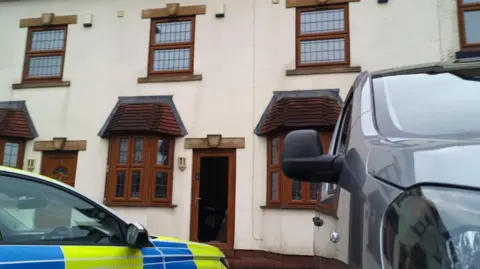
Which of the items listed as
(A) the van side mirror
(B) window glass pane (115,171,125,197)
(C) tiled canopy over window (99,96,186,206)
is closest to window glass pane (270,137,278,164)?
(C) tiled canopy over window (99,96,186,206)

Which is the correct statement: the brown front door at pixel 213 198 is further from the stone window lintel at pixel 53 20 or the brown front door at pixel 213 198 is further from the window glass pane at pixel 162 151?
the stone window lintel at pixel 53 20

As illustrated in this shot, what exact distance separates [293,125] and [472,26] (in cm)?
424

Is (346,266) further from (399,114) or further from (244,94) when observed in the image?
(244,94)

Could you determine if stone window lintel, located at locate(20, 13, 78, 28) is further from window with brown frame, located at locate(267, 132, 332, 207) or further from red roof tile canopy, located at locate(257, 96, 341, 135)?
window with brown frame, located at locate(267, 132, 332, 207)

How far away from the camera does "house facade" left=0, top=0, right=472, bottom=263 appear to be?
29.5 ft

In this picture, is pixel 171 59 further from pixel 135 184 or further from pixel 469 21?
pixel 469 21

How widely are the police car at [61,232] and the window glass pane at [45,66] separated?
8.91 meters

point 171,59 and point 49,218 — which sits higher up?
point 171,59

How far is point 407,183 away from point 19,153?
1050 centimetres

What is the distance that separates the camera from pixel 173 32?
33.8 ft

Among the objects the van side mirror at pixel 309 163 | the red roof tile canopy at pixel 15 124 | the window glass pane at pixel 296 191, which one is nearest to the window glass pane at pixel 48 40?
the red roof tile canopy at pixel 15 124

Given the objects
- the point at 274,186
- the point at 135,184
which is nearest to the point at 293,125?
the point at 274,186

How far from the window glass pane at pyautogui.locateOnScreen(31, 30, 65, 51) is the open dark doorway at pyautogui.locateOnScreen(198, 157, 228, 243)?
4.74 meters

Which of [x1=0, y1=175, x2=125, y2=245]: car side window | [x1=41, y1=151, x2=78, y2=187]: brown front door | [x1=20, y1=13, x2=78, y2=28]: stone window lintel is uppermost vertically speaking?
[x1=20, y1=13, x2=78, y2=28]: stone window lintel
